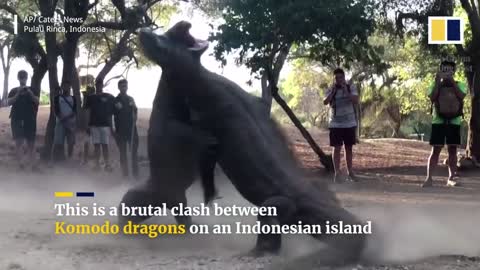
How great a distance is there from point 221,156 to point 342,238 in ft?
3.56

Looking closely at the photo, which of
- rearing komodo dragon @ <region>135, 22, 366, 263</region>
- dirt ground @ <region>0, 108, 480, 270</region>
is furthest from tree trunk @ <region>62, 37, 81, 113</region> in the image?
rearing komodo dragon @ <region>135, 22, 366, 263</region>

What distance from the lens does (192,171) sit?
526 centimetres

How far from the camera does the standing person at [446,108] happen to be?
30.0 ft

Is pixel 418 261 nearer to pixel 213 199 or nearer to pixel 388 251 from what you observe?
pixel 388 251

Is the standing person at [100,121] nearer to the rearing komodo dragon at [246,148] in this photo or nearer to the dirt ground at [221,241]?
the dirt ground at [221,241]

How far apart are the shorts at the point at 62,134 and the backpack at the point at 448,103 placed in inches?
232

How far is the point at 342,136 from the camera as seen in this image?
9727mm

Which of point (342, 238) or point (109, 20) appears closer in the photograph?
point (342, 238)

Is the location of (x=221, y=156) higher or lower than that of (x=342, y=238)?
higher

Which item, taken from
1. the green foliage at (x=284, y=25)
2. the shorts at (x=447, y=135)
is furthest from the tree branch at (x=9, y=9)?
the shorts at (x=447, y=135)

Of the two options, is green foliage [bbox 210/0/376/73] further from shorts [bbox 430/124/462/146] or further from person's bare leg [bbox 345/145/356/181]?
shorts [bbox 430/124/462/146]

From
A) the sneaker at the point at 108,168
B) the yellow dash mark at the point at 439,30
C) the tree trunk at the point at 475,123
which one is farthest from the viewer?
the tree trunk at the point at 475,123

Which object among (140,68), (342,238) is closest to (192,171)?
(342,238)

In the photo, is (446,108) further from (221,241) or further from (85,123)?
(85,123)
